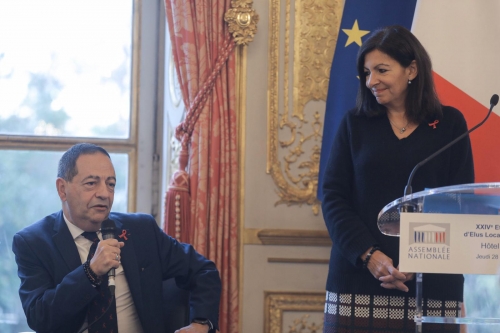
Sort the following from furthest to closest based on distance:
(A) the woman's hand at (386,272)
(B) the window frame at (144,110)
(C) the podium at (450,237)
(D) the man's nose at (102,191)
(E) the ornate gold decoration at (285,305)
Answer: (B) the window frame at (144,110)
(E) the ornate gold decoration at (285,305)
(D) the man's nose at (102,191)
(A) the woman's hand at (386,272)
(C) the podium at (450,237)

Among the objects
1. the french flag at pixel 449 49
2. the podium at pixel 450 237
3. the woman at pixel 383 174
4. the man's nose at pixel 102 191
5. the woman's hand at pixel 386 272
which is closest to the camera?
the podium at pixel 450 237

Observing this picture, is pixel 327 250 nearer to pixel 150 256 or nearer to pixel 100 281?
pixel 150 256

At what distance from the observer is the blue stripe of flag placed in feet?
11.8

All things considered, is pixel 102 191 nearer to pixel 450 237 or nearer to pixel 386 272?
pixel 386 272

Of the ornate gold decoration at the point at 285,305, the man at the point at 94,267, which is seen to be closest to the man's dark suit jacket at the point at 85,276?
the man at the point at 94,267

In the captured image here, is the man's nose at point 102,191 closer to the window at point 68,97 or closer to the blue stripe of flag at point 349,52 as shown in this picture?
the blue stripe of flag at point 349,52

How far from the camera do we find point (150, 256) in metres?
2.72

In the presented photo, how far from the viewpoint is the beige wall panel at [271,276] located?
3625mm

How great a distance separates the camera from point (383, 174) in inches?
100

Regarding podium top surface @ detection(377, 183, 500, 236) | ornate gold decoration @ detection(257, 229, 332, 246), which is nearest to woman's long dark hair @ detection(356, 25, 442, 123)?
podium top surface @ detection(377, 183, 500, 236)

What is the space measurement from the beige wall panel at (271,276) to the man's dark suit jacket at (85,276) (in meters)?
0.88

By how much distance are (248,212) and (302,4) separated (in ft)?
3.95

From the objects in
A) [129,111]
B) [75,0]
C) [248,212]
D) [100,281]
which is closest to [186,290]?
[100,281]

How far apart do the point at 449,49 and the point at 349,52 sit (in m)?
0.53
